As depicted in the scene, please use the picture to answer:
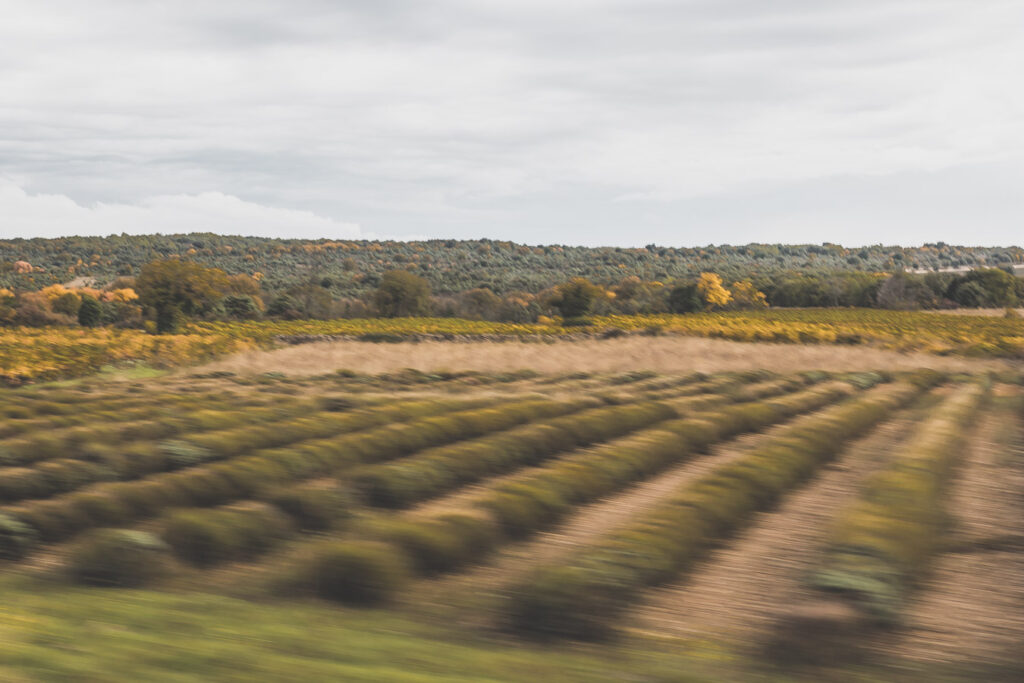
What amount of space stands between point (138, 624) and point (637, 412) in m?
14.2

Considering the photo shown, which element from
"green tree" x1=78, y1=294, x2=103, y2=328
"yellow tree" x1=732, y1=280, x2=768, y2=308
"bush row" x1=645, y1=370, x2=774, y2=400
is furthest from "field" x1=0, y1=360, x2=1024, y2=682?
"yellow tree" x1=732, y1=280, x2=768, y2=308

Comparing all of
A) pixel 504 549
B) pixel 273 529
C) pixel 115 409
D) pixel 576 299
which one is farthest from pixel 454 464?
pixel 576 299

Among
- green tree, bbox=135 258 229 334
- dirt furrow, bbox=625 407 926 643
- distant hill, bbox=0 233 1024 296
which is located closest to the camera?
dirt furrow, bbox=625 407 926 643

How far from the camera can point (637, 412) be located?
19.5 m

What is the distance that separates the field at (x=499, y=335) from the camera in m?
39.9

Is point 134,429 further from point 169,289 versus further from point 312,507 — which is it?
point 169,289

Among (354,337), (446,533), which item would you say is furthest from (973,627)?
(354,337)

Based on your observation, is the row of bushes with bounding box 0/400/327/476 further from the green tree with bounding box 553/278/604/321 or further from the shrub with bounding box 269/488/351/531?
the green tree with bounding box 553/278/604/321

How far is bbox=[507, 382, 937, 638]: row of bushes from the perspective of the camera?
731cm

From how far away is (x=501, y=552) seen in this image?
31.8 ft

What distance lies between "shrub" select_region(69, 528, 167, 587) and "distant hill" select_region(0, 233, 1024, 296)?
351 feet

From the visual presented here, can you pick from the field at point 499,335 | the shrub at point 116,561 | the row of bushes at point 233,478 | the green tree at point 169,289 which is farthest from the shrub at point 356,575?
the green tree at point 169,289

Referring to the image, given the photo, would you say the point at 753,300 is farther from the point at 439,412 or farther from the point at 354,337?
the point at 439,412

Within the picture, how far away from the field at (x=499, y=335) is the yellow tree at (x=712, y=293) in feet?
19.9
